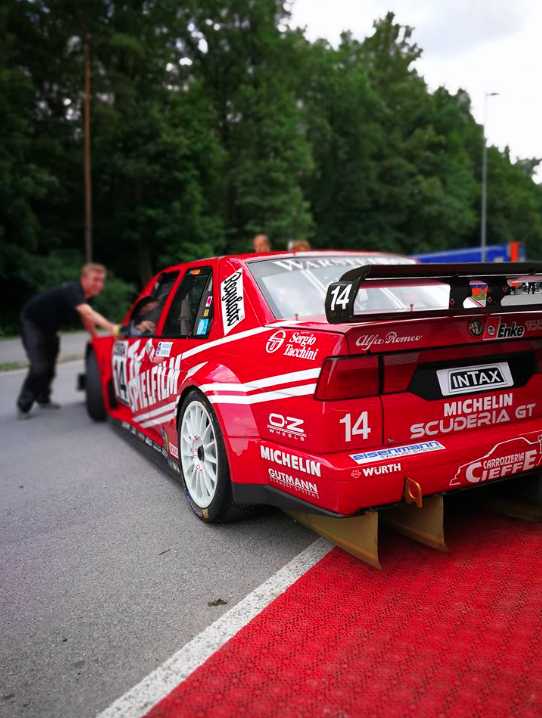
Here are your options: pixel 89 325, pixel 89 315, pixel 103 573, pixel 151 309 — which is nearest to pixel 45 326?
pixel 89 325

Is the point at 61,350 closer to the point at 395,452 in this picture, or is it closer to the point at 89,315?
the point at 89,315

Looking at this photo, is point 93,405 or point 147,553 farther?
point 93,405

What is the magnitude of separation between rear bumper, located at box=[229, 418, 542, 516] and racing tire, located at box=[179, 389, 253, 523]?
17 cm

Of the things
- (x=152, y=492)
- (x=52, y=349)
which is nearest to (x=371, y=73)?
(x=52, y=349)

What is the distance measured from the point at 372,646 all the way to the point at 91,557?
1520mm

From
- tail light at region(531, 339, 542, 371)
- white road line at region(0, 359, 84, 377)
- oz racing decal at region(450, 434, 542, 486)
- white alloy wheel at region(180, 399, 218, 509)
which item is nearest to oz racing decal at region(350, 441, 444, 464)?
oz racing decal at region(450, 434, 542, 486)

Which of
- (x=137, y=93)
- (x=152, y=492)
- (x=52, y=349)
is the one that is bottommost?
(x=152, y=492)

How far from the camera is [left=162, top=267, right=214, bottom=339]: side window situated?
3504mm

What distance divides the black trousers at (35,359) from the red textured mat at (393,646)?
505cm

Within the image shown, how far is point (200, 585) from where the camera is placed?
8.61ft

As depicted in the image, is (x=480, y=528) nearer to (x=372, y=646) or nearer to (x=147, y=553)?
(x=372, y=646)

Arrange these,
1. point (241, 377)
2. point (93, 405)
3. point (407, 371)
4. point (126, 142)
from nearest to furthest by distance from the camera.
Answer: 1. point (407, 371)
2. point (241, 377)
3. point (93, 405)
4. point (126, 142)

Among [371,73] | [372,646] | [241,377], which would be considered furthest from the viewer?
[371,73]

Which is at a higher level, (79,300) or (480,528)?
(79,300)
